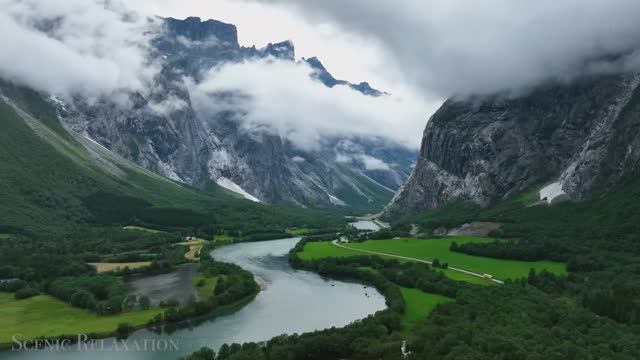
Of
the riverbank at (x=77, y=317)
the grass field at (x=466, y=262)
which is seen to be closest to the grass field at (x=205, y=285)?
the riverbank at (x=77, y=317)

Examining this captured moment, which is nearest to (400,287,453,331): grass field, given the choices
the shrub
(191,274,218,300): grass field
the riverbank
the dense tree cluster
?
the riverbank

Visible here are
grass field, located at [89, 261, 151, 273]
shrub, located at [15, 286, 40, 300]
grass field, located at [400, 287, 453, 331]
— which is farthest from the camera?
grass field, located at [89, 261, 151, 273]

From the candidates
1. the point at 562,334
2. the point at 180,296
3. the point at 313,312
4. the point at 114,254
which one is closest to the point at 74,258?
the point at 114,254

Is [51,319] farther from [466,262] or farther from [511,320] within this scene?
[466,262]

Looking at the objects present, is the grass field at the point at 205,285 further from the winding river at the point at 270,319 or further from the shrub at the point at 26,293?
the shrub at the point at 26,293

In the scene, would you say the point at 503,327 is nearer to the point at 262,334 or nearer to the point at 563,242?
the point at 262,334

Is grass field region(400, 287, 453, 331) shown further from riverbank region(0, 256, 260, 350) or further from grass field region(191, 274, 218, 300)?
grass field region(191, 274, 218, 300)

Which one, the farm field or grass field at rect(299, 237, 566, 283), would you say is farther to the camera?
the farm field

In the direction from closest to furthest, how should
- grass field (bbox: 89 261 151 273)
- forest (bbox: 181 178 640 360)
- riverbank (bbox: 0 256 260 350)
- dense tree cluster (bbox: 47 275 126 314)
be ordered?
forest (bbox: 181 178 640 360), riverbank (bbox: 0 256 260 350), dense tree cluster (bbox: 47 275 126 314), grass field (bbox: 89 261 151 273)
